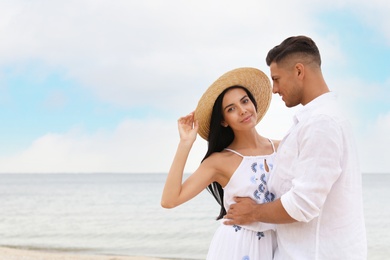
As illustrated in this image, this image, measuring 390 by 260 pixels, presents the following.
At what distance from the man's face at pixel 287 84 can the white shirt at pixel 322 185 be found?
9 cm

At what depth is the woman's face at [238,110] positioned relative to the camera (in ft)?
11.7

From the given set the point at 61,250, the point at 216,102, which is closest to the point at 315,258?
the point at 216,102

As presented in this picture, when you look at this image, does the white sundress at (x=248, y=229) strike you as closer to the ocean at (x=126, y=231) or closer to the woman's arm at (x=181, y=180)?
the woman's arm at (x=181, y=180)

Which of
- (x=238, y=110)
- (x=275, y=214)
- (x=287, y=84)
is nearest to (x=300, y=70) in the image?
(x=287, y=84)

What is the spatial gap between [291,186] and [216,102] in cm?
106

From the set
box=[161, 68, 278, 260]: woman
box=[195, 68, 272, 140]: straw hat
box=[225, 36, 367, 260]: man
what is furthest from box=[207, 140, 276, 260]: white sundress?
box=[225, 36, 367, 260]: man

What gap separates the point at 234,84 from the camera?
367 cm

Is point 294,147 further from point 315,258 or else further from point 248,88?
point 248,88

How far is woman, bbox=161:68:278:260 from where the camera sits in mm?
3414

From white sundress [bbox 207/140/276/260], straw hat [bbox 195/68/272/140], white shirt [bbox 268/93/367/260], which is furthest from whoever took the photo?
straw hat [bbox 195/68/272/140]

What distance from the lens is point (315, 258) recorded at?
2664mm

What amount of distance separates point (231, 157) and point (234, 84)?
1.46 feet

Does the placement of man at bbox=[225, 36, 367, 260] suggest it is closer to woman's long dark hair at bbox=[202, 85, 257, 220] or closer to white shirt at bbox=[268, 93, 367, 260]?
white shirt at bbox=[268, 93, 367, 260]

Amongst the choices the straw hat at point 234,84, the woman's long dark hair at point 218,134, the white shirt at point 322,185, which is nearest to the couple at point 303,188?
the white shirt at point 322,185
